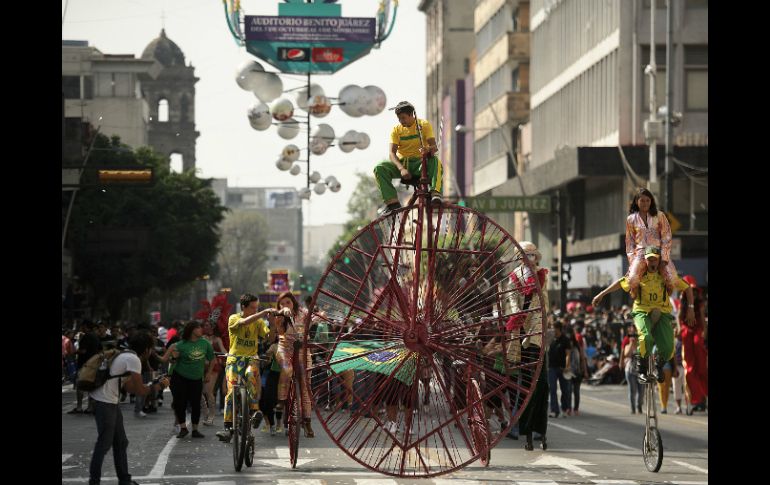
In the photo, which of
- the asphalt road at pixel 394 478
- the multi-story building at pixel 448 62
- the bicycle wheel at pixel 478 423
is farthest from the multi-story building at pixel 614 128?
the multi-story building at pixel 448 62

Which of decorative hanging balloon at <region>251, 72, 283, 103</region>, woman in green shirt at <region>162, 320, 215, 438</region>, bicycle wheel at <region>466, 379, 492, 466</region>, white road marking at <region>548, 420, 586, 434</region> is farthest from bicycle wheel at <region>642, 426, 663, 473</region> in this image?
decorative hanging balloon at <region>251, 72, 283, 103</region>

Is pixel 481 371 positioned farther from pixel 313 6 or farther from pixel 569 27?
pixel 569 27

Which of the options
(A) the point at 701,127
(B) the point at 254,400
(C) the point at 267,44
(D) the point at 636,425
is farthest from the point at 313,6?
(A) the point at 701,127

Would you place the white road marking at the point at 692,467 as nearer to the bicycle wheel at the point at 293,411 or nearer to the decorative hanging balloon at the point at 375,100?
the bicycle wheel at the point at 293,411

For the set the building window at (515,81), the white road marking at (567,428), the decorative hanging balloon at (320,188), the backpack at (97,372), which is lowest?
the white road marking at (567,428)

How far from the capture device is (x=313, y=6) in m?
33.5

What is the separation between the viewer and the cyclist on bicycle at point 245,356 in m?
20.3

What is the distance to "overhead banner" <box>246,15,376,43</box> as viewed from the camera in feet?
111

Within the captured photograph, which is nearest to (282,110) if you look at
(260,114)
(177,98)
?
(260,114)

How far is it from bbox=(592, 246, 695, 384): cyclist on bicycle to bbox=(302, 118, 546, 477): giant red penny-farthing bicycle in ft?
12.8

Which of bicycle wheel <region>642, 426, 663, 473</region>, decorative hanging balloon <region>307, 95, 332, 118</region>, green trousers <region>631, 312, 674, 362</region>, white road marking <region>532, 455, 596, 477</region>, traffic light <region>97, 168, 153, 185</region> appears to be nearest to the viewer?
green trousers <region>631, 312, 674, 362</region>

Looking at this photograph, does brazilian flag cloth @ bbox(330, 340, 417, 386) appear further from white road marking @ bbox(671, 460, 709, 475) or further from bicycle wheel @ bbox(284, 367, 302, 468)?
white road marking @ bbox(671, 460, 709, 475)

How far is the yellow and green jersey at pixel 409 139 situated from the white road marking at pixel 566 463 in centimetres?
615
